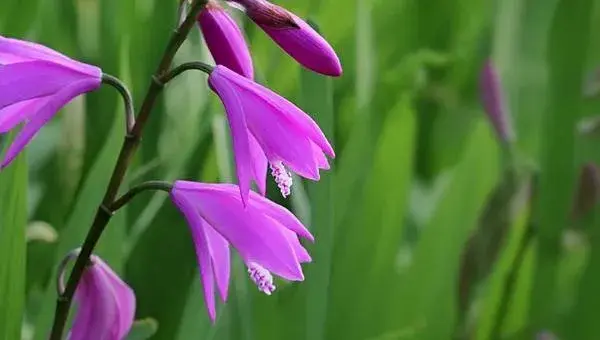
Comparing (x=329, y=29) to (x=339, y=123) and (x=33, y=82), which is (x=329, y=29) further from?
(x=33, y=82)

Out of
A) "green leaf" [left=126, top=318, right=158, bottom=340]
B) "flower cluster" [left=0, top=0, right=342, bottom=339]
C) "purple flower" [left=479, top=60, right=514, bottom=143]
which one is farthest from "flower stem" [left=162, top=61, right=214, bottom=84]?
"purple flower" [left=479, top=60, right=514, bottom=143]

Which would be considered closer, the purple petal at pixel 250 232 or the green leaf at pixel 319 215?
the purple petal at pixel 250 232

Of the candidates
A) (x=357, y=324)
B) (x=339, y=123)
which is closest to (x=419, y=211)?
(x=339, y=123)

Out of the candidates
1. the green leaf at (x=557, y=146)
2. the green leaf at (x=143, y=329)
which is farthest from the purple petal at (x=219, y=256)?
the green leaf at (x=557, y=146)

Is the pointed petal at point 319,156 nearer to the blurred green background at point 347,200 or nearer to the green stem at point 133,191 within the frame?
the green stem at point 133,191

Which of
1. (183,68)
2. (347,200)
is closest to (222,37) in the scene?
(183,68)
